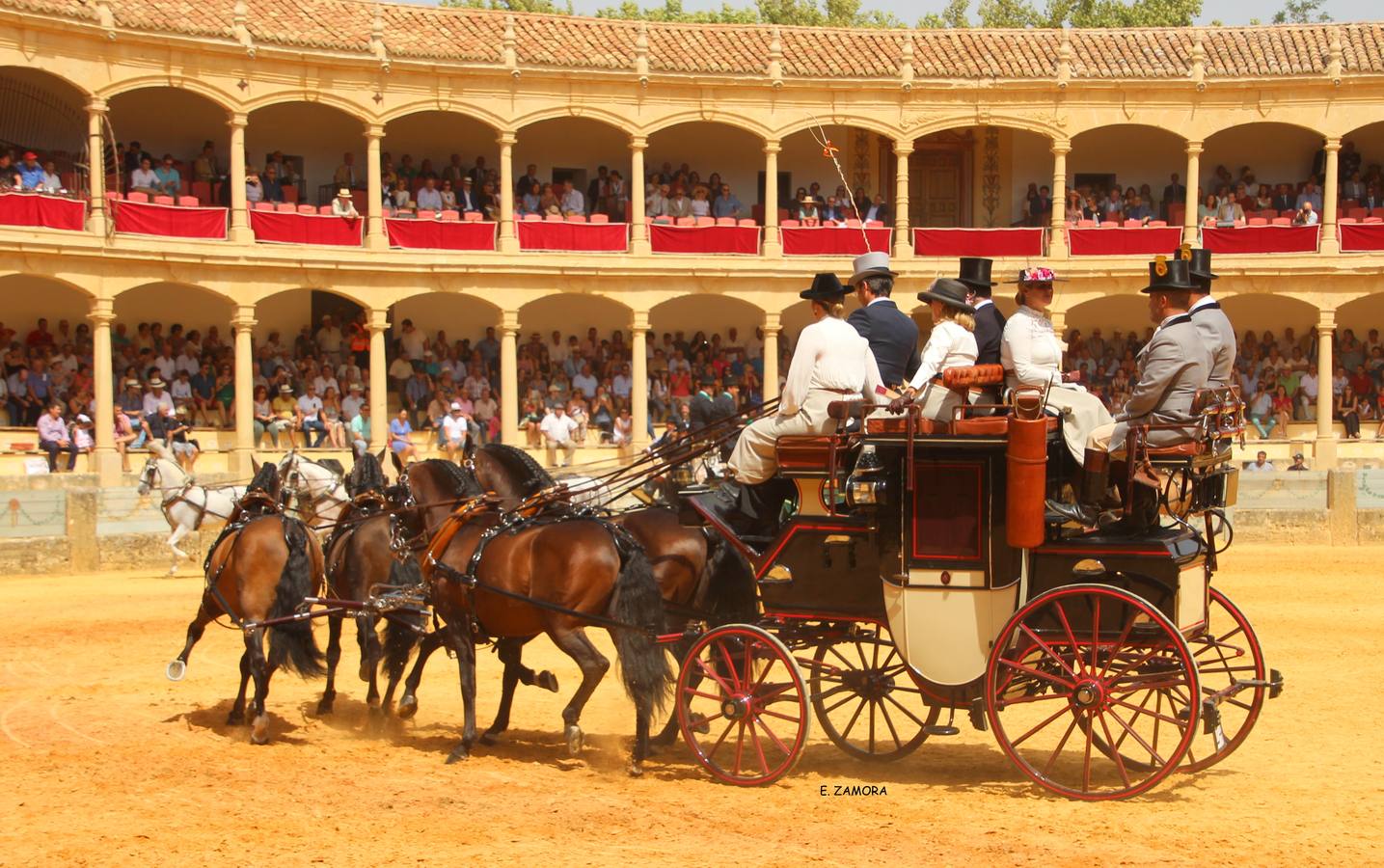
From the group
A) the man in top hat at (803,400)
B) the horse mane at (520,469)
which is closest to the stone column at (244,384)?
the horse mane at (520,469)

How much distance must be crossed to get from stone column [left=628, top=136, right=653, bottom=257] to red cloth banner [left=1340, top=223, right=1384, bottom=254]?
1435cm

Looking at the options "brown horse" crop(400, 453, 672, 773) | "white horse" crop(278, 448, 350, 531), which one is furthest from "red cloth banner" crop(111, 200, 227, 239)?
"brown horse" crop(400, 453, 672, 773)

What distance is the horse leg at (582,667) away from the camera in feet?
29.9

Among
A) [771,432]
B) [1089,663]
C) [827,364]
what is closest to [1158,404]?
[1089,663]

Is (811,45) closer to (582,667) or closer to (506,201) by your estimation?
(506,201)

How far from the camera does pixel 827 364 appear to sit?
8703 mm

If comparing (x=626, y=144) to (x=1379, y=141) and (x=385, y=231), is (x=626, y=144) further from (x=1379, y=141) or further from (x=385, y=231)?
(x=1379, y=141)

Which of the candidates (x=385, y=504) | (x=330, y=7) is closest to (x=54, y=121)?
(x=330, y=7)

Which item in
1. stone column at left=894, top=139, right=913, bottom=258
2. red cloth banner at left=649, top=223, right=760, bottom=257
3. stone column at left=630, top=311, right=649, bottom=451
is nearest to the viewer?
stone column at left=630, top=311, right=649, bottom=451

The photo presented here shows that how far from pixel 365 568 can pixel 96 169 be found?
1769 cm

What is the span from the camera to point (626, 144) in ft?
105

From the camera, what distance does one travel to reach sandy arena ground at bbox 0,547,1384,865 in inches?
281

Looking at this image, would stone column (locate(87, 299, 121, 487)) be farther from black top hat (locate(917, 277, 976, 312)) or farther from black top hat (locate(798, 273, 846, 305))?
black top hat (locate(917, 277, 976, 312))

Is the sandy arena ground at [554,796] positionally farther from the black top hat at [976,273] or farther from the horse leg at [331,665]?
the black top hat at [976,273]
